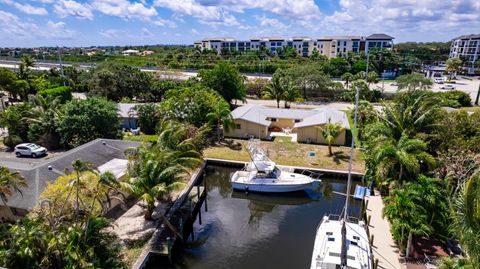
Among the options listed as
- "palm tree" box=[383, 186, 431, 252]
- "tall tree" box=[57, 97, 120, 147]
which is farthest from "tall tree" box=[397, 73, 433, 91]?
"tall tree" box=[57, 97, 120, 147]

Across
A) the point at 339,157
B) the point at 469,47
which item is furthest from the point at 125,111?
the point at 469,47

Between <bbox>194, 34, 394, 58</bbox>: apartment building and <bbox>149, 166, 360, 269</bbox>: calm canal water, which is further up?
<bbox>194, 34, 394, 58</bbox>: apartment building

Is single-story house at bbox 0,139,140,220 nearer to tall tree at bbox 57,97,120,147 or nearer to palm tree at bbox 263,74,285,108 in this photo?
tall tree at bbox 57,97,120,147

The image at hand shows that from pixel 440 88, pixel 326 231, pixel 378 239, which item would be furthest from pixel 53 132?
pixel 440 88

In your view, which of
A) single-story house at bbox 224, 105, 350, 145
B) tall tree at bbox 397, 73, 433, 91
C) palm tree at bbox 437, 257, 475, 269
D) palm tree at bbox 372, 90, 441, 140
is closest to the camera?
palm tree at bbox 437, 257, 475, 269

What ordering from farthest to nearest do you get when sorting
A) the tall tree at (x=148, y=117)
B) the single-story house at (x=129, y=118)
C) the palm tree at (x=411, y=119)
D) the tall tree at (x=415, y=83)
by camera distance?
the tall tree at (x=415, y=83), the single-story house at (x=129, y=118), the tall tree at (x=148, y=117), the palm tree at (x=411, y=119)

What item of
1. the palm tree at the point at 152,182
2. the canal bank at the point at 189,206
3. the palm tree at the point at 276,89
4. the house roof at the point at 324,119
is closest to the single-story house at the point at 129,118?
the canal bank at the point at 189,206

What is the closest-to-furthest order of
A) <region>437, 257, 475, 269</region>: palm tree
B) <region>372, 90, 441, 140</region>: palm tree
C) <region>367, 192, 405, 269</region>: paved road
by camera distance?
<region>437, 257, 475, 269</region>: palm tree, <region>367, 192, 405, 269</region>: paved road, <region>372, 90, 441, 140</region>: palm tree

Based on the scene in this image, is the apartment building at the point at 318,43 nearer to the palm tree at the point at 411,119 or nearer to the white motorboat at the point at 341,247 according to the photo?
the palm tree at the point at 411,119
